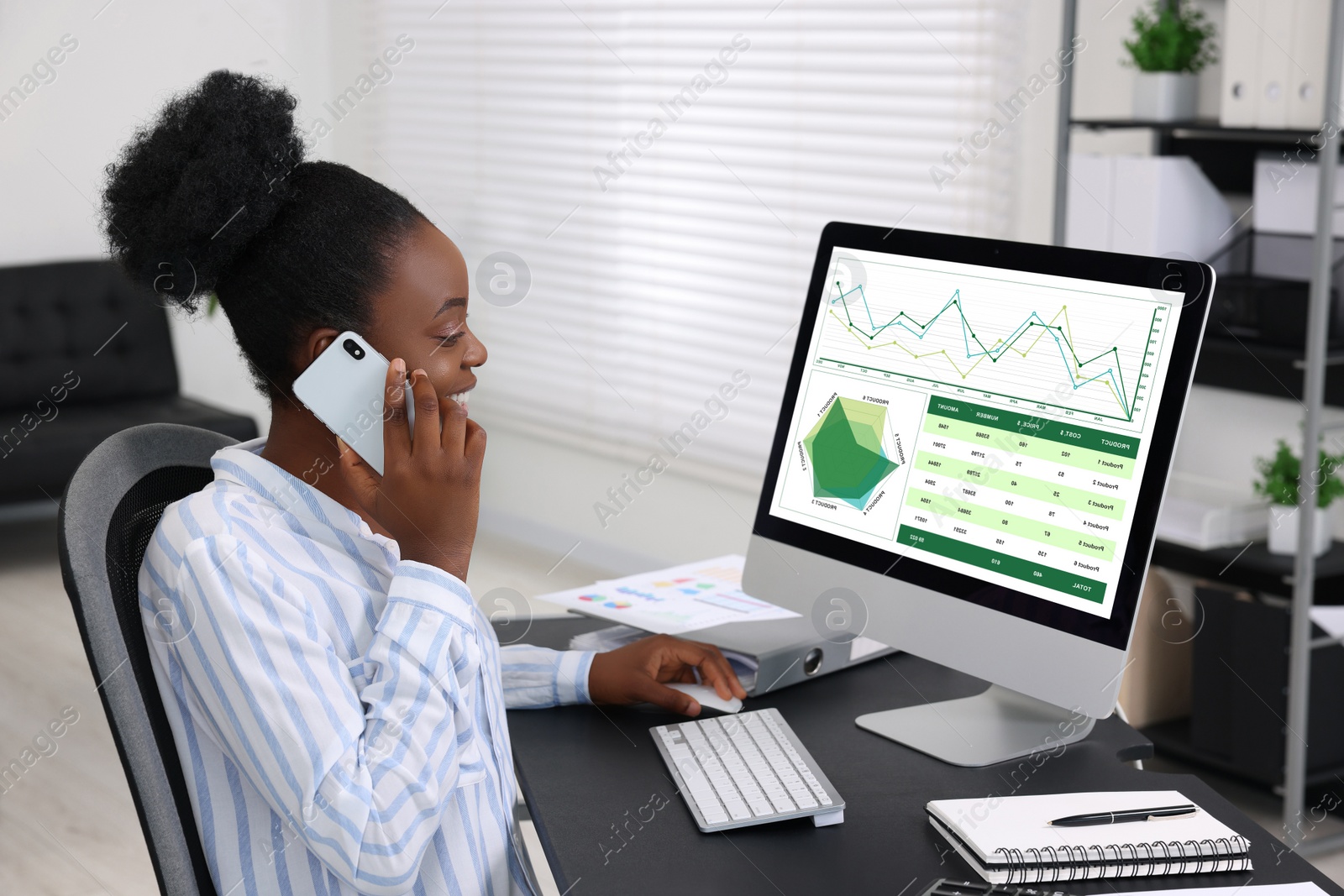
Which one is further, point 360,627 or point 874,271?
point 874,271

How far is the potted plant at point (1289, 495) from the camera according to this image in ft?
8.13

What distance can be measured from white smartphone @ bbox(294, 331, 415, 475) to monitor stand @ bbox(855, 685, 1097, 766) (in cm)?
58

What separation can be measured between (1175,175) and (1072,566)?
1.80 meters

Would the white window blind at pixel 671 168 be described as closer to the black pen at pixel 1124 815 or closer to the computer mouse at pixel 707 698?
the computer mouse at pixel 707 698

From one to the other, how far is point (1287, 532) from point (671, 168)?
2124mm

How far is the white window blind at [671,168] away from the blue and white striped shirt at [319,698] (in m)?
2.47

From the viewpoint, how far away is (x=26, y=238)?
4.77m

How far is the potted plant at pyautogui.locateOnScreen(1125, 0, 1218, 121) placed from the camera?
269cm

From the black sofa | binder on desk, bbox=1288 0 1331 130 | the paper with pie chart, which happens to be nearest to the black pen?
the paper with pie chart

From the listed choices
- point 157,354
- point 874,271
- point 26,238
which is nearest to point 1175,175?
point 874,271

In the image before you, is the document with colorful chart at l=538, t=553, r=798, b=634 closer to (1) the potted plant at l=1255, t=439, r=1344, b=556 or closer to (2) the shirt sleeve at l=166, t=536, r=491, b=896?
(2) the shirt sleeve at l=166, t=536, r=491, b=896

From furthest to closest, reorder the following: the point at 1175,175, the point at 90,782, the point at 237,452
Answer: the point at 90,782
the point at 1175,175
the point at 237,452

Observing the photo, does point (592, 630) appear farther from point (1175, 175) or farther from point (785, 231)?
point (785, 231)

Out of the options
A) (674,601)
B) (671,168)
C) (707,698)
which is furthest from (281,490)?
(671,168)
